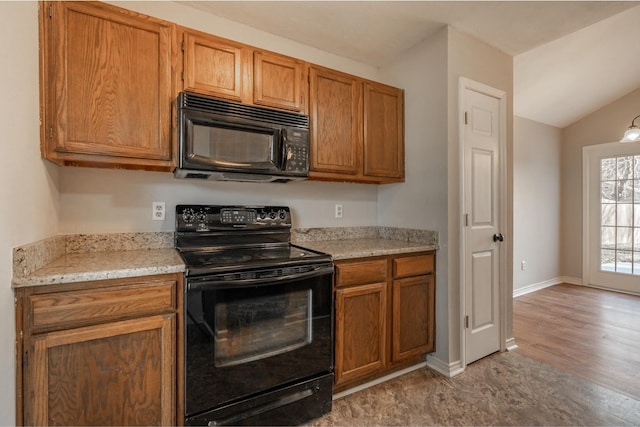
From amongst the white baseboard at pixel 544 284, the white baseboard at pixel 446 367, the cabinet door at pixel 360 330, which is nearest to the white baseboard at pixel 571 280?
the white baseboard at pixel 544 284

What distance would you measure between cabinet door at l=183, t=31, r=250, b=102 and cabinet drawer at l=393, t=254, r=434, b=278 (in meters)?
1.51

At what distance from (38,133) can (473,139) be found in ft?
8.67

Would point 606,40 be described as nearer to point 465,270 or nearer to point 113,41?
point 465,270

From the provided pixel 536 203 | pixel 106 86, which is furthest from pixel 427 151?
pixel 536 203

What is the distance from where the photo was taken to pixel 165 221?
1962mm

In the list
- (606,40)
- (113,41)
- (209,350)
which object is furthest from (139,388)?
(606,40)

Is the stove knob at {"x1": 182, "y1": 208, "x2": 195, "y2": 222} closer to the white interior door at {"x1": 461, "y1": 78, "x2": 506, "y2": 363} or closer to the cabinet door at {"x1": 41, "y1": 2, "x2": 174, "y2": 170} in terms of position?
the cabinet door at {"x1": 41, "y1": 2, "x2": 174, "y2": 170}

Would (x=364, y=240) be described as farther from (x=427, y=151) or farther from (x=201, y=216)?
(x=201, y=216)

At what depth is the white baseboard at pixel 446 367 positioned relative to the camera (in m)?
2.17

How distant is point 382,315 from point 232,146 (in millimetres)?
1450

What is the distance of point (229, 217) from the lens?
204cm

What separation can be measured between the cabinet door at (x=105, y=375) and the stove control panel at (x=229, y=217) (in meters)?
0.67

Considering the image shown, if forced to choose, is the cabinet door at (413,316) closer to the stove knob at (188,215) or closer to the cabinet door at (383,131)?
the cabinet door at (383,131)

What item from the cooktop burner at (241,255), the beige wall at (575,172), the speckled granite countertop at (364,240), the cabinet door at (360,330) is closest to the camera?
the cooktop burner at (241,255)
